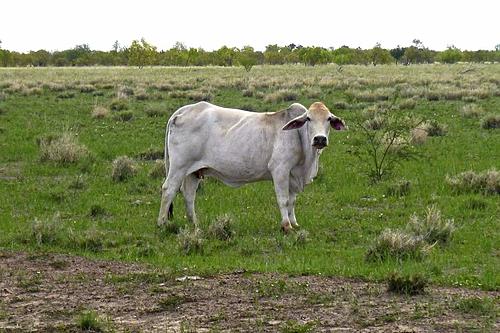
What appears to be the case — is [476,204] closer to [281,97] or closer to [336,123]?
[336,123]

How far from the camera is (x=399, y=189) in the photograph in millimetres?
14203

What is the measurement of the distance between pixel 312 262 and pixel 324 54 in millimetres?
94551

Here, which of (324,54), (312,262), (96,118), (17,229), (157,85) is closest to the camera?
(312,262)

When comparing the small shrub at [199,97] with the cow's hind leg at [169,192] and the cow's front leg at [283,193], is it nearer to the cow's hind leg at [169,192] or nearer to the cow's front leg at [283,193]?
the cow's hind leg at [169,192]

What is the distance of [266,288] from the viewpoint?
26.5 ft

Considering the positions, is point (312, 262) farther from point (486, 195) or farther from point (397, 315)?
point (486, 195)

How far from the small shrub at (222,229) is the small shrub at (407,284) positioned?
3500 mm

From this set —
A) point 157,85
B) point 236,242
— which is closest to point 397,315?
point 236,242

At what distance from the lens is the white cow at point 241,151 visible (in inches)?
461

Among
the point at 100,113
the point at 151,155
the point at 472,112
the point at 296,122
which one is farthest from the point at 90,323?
the point at 472,112

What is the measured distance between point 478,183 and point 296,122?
463cm

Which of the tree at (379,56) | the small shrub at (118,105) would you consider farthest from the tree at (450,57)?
the small shrub at (118,105)

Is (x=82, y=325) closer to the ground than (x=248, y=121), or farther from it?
closer to the ground

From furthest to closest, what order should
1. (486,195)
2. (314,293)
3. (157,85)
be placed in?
(157,85), (486,195), (314,293)
